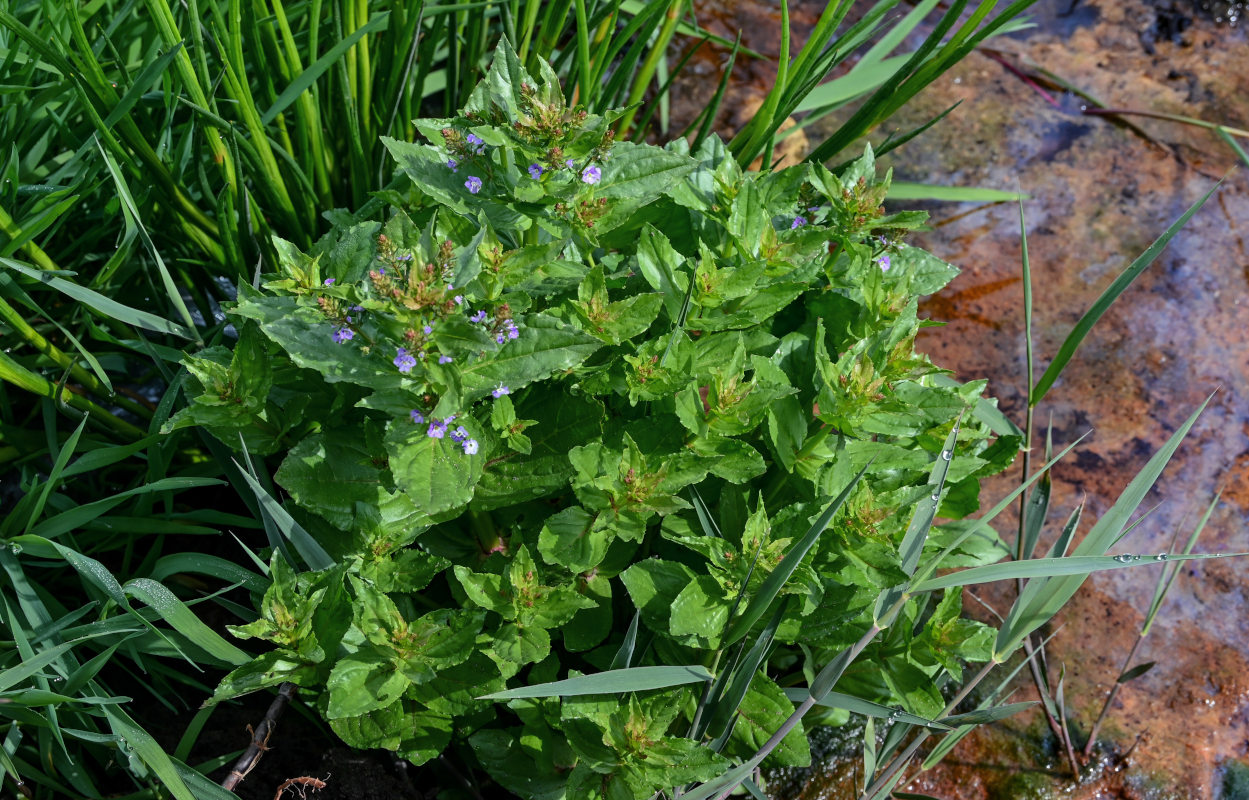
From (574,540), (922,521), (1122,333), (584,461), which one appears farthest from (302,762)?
(1122,333)

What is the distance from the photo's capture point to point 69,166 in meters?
2.38

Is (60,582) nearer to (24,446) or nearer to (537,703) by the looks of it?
(24,446)

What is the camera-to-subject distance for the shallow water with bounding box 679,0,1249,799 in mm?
2350

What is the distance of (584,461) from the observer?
1874 mm

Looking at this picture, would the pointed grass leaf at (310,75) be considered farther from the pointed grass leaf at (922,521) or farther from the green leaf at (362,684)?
the pointed grass leaf at (922,521)

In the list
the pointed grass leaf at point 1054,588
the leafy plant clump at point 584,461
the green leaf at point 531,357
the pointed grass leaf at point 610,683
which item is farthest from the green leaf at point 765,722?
the green leaf at point 531,357

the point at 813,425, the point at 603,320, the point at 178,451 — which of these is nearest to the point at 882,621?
the point at 813,425

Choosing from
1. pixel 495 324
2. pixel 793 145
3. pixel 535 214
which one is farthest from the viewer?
pixel 793 145

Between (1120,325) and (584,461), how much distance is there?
1.99 meters

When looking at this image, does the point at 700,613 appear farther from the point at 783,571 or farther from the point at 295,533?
the point at 295,533

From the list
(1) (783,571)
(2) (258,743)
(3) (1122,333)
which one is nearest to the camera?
(1) (783,571)

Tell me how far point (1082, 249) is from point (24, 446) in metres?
3.10

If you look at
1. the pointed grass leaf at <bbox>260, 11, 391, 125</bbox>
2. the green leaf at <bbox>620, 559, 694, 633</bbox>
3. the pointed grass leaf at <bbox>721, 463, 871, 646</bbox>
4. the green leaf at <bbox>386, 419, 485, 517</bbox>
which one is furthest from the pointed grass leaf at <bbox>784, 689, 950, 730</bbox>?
the pointed grass leaf at <bbox>260, 11, 391, 125</bbox>

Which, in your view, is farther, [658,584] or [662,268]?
[662,268]
